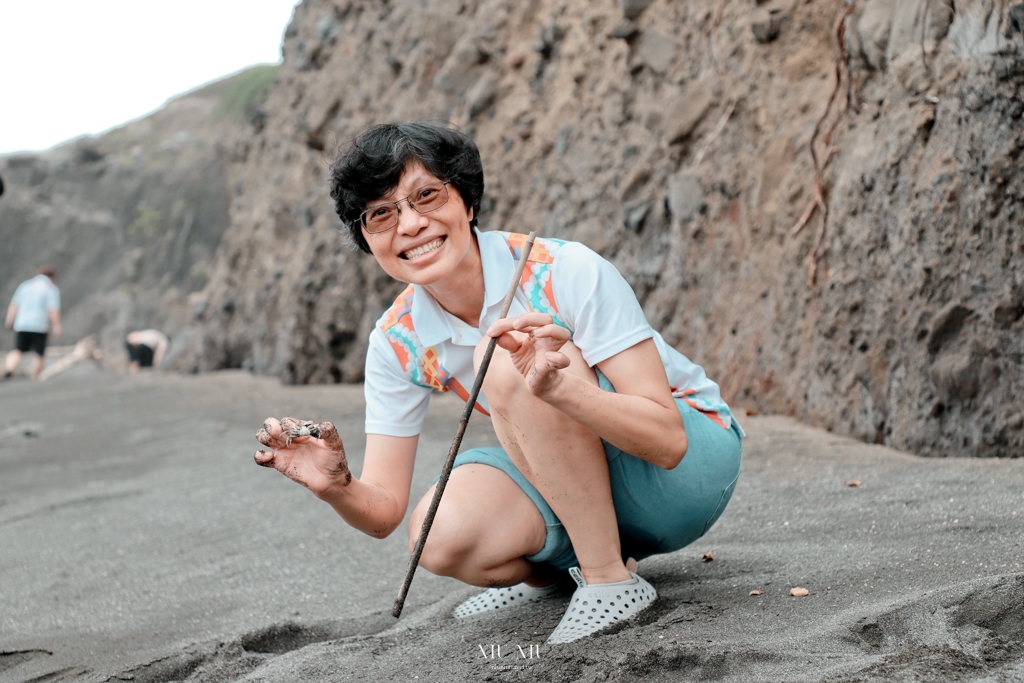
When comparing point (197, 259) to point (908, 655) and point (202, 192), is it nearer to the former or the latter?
point (202, 192)

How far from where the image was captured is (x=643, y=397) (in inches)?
69.4

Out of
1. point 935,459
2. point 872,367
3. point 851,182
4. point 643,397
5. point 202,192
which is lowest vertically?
point 935,459

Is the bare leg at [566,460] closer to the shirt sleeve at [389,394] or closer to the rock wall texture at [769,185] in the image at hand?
the shirt sleeve at [389,394]

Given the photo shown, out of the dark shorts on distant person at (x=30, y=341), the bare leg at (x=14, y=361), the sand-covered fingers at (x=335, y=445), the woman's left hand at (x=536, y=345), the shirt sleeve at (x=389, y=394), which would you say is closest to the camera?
the woman's left hand at (x=536, y=345)

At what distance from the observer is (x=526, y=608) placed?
6.95 feet

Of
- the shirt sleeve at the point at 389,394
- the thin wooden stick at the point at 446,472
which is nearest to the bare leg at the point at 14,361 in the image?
the shirt sleeve at the point at 389,394

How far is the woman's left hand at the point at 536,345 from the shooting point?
62.3 inches

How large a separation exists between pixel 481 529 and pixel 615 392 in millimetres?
394

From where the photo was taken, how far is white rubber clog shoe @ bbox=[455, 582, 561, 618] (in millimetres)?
2148

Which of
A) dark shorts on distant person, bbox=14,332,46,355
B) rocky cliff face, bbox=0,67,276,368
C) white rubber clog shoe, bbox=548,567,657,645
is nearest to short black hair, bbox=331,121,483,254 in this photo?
white rubber clog shoe, bbox=548,567,657,645

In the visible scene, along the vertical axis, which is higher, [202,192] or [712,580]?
[202,192]

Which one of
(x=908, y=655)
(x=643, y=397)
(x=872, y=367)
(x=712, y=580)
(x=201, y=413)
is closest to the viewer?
(x=908, y=655)

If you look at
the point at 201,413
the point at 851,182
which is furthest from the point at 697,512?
the point at 201,413

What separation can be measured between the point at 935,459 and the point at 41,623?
8.63 ft
